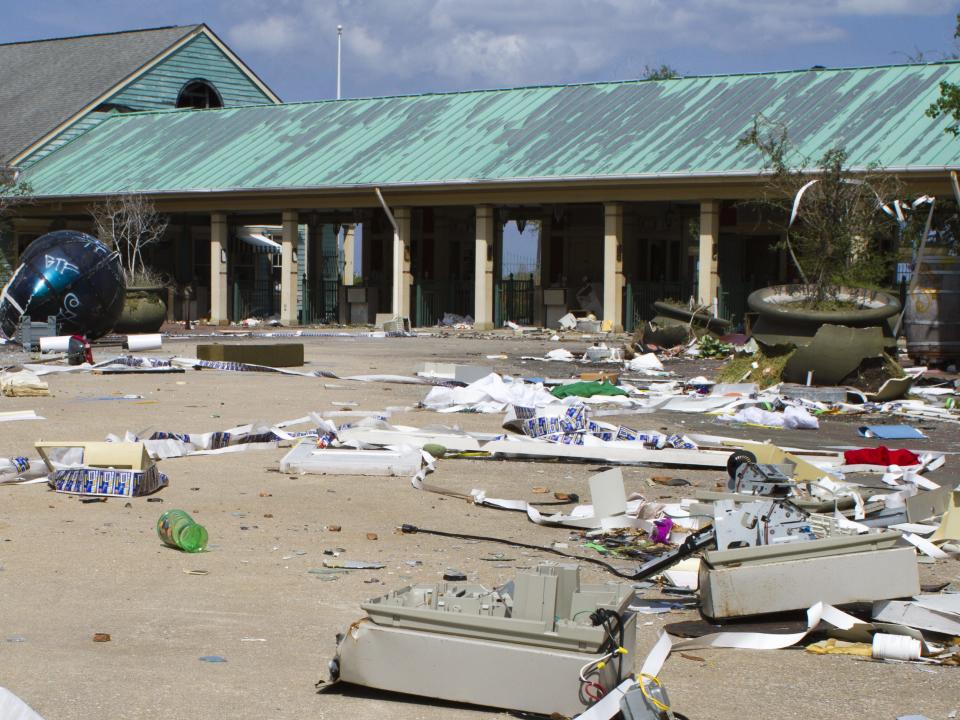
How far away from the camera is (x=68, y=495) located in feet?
27.6

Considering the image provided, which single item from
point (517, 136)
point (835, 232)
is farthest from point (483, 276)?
point (835, 232)

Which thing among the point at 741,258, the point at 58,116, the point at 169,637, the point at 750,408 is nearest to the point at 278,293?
the point at 58,116

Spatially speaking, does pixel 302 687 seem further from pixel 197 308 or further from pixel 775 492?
pixel 197 308

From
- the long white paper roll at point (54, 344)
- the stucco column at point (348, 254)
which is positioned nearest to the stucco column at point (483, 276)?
the stucco column at point (348, 254)

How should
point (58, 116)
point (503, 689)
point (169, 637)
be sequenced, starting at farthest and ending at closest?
point (58, 116) < point (169, 637) < point (503, 689)

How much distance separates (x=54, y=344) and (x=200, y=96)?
84.9ft

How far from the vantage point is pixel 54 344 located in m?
21.7

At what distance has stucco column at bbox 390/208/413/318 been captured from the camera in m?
34.1

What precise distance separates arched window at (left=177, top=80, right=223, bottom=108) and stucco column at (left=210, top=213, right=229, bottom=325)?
972 cm

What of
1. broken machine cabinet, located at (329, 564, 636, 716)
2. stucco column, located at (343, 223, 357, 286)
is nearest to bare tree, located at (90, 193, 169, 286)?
stucco column, located at (343, 223, 357, 286)

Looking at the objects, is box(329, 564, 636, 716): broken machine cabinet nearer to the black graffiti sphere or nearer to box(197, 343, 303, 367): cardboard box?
box(197, 343, 303, 367): cardboard box

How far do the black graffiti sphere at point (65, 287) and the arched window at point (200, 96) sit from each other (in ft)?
69.3

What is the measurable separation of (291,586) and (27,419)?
269 inches

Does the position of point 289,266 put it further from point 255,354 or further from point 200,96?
point 255,354
